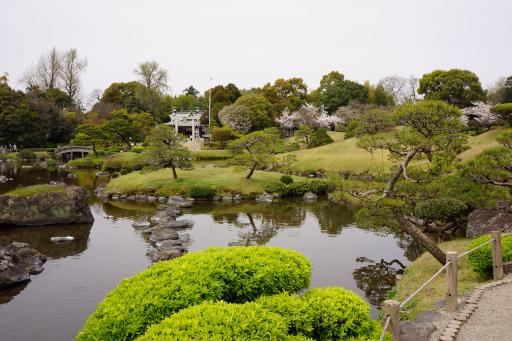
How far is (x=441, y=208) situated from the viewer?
17.5 meters

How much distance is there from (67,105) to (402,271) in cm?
7286

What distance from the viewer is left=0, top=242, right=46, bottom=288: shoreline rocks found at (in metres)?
13.3

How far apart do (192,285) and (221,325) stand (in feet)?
4.55

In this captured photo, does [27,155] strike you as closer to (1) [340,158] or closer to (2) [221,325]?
(1) [340,158]

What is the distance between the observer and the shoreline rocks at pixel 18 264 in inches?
523

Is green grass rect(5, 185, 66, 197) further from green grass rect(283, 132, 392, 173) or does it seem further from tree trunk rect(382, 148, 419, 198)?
green grass rect(283, 132, 392, 173)

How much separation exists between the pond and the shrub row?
230 inches

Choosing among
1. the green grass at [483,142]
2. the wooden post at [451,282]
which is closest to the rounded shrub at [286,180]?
the green grass at [483,142]

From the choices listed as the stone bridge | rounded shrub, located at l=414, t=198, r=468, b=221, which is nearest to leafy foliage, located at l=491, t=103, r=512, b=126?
rounded shrub, located at l=414, t=198, r=468, b=221

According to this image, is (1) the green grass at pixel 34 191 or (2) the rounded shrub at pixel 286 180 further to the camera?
(2) the rounded shrub at pixel 286 180

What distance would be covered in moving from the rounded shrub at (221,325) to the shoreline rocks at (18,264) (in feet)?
36.0

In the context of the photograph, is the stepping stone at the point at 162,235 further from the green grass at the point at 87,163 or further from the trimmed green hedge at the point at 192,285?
the green grass at the point at 87,163

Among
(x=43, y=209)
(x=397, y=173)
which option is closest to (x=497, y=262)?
(x=397, y=173)

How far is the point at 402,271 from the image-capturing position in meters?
14.7
